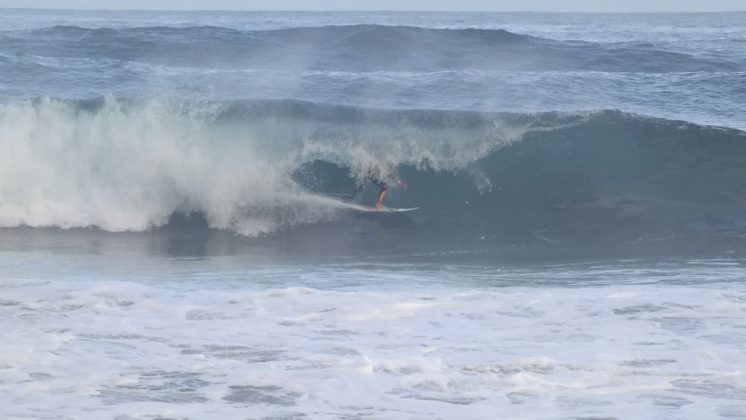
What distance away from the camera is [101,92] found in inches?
757

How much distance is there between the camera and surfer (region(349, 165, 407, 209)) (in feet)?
44.0

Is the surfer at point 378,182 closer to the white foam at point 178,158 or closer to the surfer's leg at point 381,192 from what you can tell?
the surfer's leg at point 381,192

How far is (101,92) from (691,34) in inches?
940

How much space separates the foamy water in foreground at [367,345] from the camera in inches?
236

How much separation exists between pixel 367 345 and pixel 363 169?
7843mm

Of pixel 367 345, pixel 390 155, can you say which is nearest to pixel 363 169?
pixel 390 155

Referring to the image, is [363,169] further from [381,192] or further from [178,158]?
[178,158]

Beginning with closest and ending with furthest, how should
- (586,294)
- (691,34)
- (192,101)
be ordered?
(586,294) → (192,101) → (691,34)

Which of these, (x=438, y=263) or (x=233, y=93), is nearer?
(x=438, y=263)

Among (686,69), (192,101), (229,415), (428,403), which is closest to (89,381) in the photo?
(229,415)

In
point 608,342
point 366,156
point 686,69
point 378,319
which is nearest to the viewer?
point 608,342

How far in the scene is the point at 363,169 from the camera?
14.8 m

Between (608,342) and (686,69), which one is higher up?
(686,69)

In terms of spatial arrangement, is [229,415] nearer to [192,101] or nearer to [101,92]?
[192,101]
